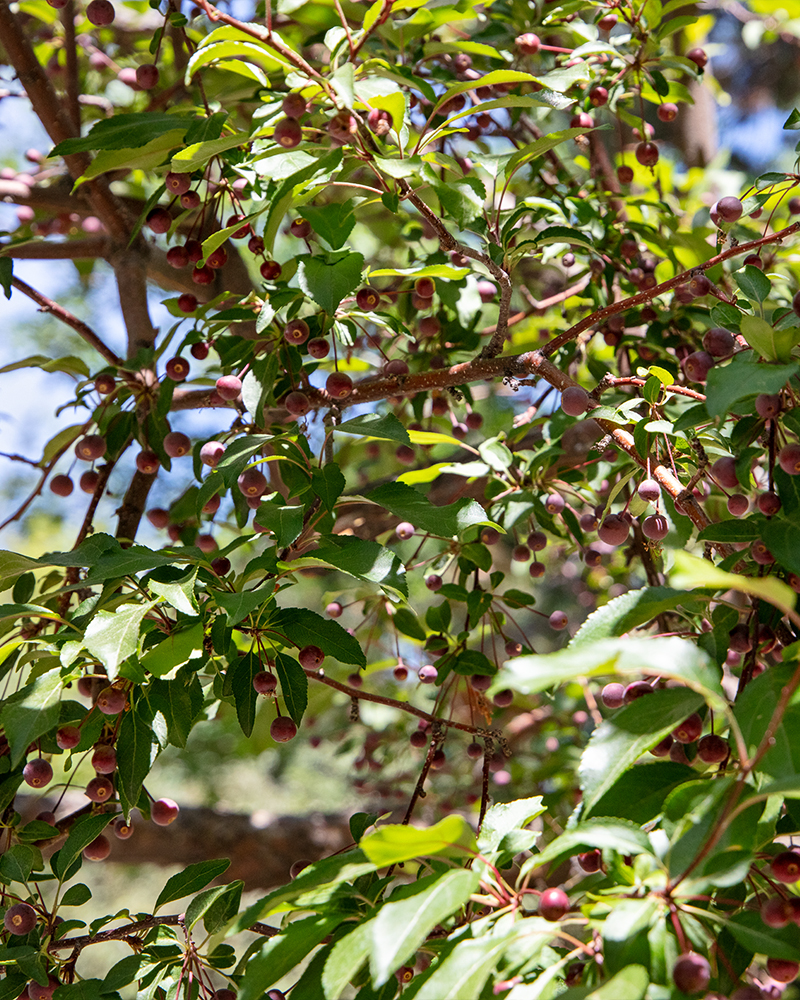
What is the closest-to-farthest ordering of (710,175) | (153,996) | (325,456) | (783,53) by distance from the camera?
(153,996) < (325,456) < (710,175) < (783,53)

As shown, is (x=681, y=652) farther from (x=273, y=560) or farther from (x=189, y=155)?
(x=189, y=155)

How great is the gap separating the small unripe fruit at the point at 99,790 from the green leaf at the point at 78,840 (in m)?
0.07

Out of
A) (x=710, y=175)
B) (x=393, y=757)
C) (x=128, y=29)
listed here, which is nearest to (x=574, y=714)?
(x=393, y=757)

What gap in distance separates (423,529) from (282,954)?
0.50 meters

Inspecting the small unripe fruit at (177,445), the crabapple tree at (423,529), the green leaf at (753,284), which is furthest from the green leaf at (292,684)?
the green leaf at (753,284)

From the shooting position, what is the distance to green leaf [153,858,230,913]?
1129mm

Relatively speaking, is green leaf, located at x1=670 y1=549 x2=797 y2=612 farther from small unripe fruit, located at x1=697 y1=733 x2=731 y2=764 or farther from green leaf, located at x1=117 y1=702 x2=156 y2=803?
green leaf, located at x1=117 y1=702 x2=156 y2=803

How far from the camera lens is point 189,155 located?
1159 mm

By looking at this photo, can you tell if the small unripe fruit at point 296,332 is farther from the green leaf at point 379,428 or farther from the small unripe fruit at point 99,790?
the small unripe fruit at point 99,790

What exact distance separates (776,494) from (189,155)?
848 millimetres

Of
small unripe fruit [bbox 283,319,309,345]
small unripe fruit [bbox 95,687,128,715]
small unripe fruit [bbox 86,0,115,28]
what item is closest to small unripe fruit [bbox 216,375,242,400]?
small unripe fruit [bbox 283,319,309,345]

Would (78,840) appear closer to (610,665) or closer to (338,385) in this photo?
(338,385)

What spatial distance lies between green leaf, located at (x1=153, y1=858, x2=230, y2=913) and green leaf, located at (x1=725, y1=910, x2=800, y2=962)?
656mm

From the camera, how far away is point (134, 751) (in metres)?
1.07
